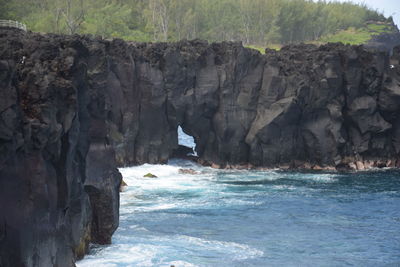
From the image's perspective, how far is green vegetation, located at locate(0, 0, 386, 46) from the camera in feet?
414

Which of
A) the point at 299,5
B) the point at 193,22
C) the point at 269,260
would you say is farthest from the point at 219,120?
the point at 299,5

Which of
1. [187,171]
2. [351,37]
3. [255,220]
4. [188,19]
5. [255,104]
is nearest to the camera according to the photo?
[255,220]

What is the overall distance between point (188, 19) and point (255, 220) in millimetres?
110004

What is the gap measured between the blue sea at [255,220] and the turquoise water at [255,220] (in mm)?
61

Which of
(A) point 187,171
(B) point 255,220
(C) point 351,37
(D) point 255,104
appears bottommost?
(B) point 255,220

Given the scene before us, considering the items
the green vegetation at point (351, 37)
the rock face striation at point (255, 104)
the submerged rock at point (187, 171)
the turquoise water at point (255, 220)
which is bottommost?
the turquoise water at point (255, 220)

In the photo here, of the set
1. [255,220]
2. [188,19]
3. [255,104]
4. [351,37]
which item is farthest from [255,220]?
[351,37]

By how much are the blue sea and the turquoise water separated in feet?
0.20

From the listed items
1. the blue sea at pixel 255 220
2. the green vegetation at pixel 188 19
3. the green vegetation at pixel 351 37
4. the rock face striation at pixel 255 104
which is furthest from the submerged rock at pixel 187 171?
the green vegetation at pixel 351 37

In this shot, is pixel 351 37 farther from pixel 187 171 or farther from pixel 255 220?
pixel 255 220

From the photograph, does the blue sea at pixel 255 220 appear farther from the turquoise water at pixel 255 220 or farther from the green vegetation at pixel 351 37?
the green vegetation at pixel 351 37

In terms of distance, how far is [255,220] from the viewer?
4597 cm

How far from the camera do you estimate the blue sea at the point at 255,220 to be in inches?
1400

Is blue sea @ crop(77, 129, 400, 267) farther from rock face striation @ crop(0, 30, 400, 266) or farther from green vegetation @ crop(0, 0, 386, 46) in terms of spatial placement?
green vegetation @ crop(0, 0, 386, 46)
